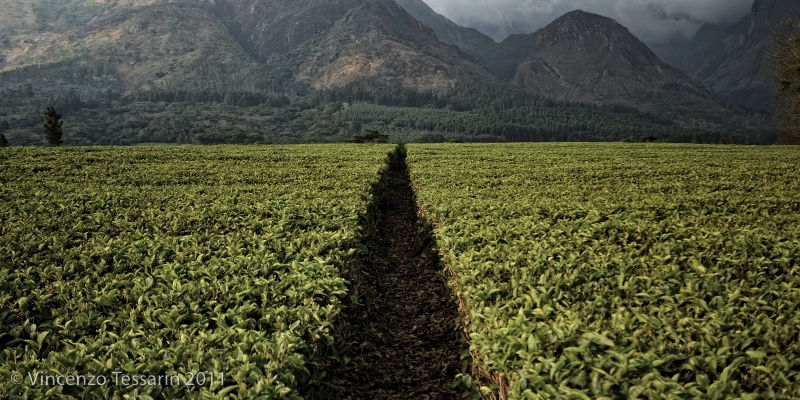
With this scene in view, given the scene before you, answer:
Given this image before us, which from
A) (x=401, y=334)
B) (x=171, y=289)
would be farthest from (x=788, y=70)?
(x=171, y=289)

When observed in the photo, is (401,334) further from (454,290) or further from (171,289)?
(171,289)

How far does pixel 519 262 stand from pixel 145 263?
5582 millimetres

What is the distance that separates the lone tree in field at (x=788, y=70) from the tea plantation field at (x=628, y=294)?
42.2 metres

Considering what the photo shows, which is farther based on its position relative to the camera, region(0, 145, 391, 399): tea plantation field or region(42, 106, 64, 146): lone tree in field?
region(42, 106, 64, 146): lone tree in field

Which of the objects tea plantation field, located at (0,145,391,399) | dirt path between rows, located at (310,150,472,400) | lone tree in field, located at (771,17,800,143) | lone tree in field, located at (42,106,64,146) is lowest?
dirt path between rows, located at (310,150,472,400)

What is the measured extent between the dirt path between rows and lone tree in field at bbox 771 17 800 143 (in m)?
45.7

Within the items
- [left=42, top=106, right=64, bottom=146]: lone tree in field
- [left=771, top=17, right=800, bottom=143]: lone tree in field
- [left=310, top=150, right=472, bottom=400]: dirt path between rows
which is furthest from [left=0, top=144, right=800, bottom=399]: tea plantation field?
[left=42, top=106, right=64, bottom=146]: lone tree in field

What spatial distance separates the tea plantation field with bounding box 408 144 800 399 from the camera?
3291 millimetres

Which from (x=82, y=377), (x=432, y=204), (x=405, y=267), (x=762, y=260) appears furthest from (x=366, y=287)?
(x=762, y=260)

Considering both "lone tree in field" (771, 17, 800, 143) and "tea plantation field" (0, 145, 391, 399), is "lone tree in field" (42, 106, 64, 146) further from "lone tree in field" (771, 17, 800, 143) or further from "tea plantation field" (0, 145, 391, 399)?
"lone tree in field" (771, 17, 800, 143)

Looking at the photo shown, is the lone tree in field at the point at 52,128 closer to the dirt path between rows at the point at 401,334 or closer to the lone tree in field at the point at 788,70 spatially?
the dirt path between rows at the point at 401,334

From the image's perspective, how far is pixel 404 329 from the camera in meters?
7.68

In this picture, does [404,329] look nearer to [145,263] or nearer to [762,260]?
[145,263]

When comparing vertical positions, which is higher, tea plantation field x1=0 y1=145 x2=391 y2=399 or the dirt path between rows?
tea plantation field x1=0 y1=145 x2=391 y2=399
